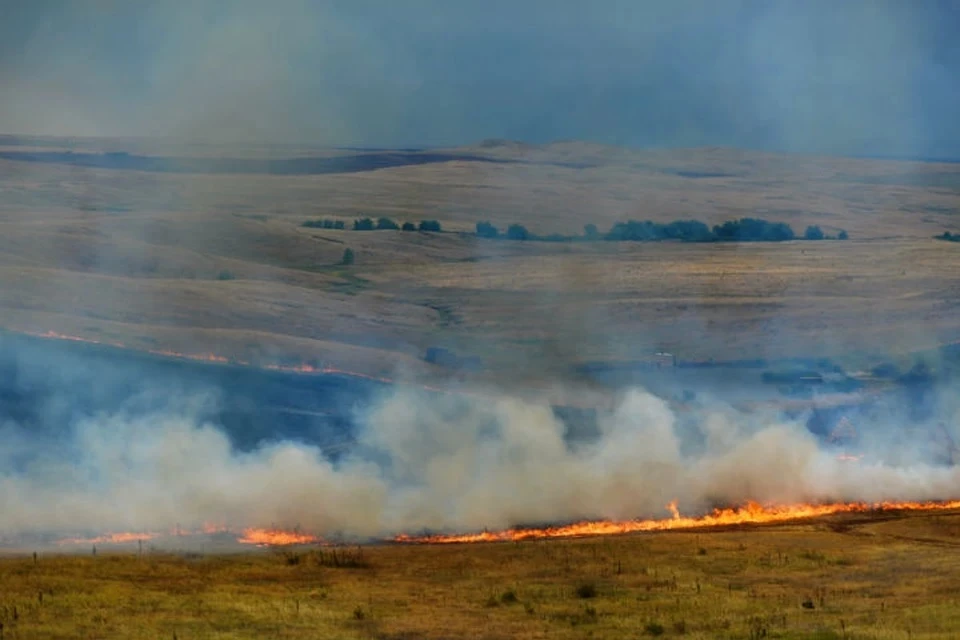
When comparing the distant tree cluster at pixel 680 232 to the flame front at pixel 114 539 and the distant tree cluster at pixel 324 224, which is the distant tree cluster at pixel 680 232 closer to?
the distant tree cluster at pixel 324 224

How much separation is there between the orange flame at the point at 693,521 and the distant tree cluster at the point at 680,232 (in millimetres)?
100000

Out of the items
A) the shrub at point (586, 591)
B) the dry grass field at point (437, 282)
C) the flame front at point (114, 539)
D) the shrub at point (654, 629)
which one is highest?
the dry grass field at point (437, 282)

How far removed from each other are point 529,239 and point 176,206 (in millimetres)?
41008

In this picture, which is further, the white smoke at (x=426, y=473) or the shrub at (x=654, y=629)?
the white smoke at (x=426, y=473)

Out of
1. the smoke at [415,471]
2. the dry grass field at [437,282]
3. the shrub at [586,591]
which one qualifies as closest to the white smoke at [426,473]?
the smoke at [415,471]

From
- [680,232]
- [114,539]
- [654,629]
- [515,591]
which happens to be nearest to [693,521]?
[515,591]

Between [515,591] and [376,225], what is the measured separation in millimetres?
126093

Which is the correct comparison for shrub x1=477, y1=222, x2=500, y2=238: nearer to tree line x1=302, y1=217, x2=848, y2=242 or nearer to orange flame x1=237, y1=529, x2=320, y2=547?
tree line x1=302, y1=217, x2=848, y2=242

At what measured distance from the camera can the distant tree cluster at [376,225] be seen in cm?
16009

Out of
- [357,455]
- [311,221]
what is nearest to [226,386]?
[357,455]

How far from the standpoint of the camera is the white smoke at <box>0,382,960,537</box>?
49.3 meters

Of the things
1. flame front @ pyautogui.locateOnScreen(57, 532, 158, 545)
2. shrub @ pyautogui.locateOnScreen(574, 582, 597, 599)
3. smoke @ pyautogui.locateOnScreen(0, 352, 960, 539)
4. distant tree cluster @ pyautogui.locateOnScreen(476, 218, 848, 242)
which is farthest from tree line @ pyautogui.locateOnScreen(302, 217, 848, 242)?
shrub @ pyautogui.locateOnScreen(574, 582, 597, 599)

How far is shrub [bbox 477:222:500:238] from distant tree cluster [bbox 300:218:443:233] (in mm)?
4211

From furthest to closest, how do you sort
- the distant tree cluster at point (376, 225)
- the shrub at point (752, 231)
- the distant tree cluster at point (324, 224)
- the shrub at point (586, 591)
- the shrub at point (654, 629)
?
1. the shrub at point (752, 231)
2. the distant tree cluster at point (324, 224)
3. the distant tree cluster at point (376, 225)
4. the shrub at point (586, 591)
5. the shrub at point (654, 629)
